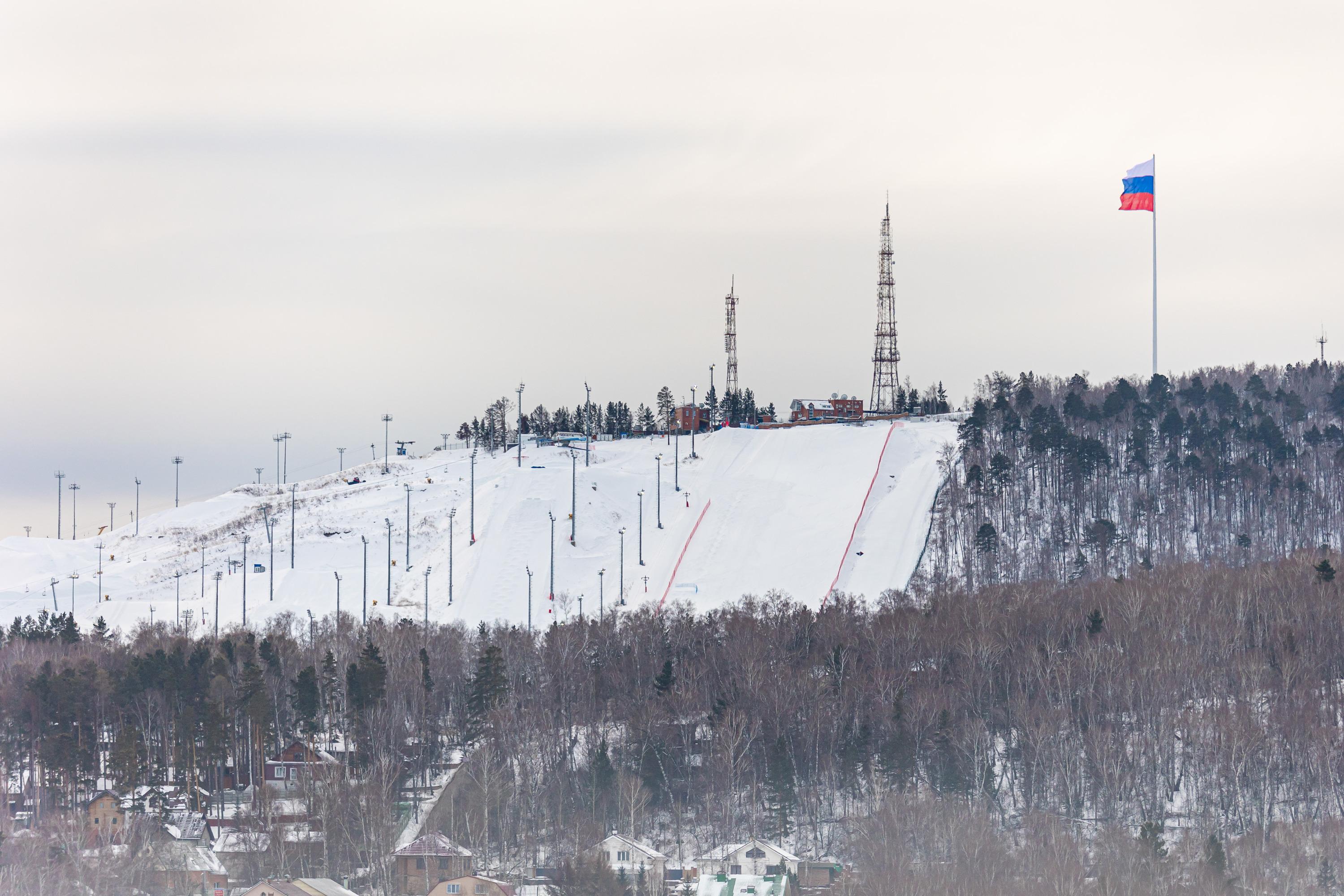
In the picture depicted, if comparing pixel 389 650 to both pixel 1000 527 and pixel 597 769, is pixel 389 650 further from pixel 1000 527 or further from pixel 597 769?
pixel 1000 527

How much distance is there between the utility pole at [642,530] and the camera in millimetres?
105750

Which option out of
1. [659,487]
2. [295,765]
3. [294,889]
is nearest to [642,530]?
[659,487]

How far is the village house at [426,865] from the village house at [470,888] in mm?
1362

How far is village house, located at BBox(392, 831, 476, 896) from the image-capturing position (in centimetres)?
5200

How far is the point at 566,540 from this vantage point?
357 ft

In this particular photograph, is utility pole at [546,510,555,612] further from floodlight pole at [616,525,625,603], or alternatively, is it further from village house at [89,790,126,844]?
village house at [89,790,126,844]

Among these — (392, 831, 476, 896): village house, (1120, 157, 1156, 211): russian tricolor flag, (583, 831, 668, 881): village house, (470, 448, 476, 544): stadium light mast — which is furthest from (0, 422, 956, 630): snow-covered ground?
(392, 831, 476, 896): village house

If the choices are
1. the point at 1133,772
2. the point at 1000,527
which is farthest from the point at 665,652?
the point at 1000,527

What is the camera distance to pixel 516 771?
6519cm

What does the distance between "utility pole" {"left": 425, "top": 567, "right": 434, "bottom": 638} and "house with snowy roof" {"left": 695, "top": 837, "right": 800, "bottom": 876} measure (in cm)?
3234

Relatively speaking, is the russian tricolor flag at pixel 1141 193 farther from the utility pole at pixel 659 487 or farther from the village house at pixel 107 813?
the village house at pixel 107 813

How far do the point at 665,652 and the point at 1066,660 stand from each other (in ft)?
64.5

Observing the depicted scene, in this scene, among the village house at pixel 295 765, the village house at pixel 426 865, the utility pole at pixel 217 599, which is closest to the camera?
the village house at pixel 426 865

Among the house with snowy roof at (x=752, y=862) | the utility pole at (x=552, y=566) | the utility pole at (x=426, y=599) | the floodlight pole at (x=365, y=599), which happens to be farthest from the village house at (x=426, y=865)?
the utility pole at (x=552, y=566)
